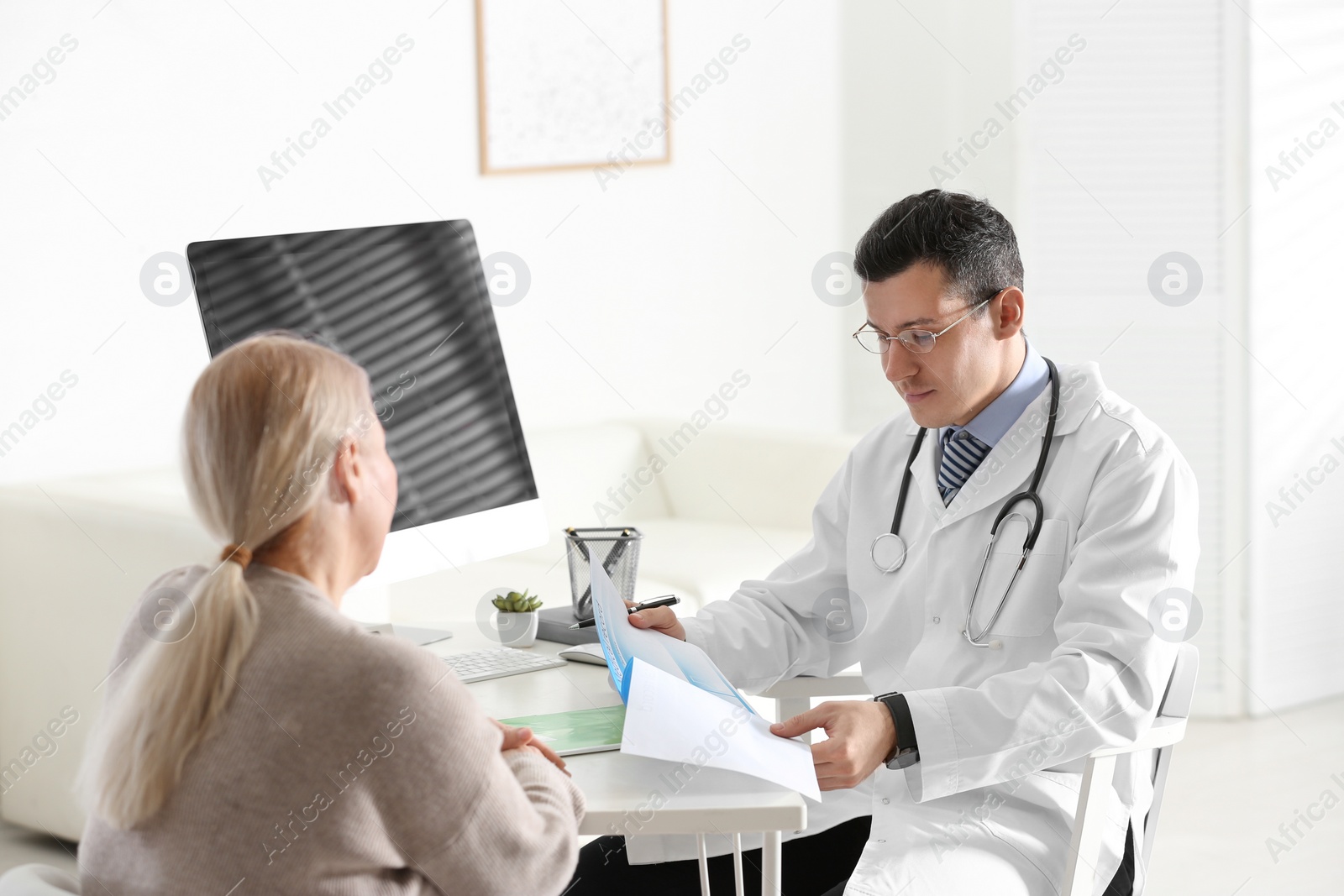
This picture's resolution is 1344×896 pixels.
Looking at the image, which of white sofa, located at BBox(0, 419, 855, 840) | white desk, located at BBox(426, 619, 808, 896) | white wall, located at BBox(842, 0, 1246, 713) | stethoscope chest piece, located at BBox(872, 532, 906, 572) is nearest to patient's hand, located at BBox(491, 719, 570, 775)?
white desk, located at BBox(426, 619, 808, 896)

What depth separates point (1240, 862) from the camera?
2.97 meters

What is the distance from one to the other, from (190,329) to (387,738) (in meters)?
2.59

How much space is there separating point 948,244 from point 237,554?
3.45 feet

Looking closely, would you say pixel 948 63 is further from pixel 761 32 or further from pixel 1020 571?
pixel 1020 571

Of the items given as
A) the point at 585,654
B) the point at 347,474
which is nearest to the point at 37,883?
the point at 347,474

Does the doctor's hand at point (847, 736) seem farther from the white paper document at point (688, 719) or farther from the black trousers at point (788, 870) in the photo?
the black trousers at point (788, 870)

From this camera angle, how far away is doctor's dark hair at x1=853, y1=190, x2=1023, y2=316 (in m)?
1.80

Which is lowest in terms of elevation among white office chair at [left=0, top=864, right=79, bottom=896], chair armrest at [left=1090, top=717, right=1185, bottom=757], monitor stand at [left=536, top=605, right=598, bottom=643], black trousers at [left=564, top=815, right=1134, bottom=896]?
black trousers at [left=564, top=815, right=1134, bottom=896]

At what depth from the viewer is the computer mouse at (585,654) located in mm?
1812

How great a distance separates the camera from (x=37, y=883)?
0.99 m

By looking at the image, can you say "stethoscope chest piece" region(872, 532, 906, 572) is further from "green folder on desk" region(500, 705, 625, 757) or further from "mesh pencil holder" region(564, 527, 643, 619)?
"green folder on desk" region(500, 705, 625, 757)

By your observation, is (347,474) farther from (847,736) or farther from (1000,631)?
(1000,631)

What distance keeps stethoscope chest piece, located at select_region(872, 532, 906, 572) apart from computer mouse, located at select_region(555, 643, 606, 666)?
413 mm

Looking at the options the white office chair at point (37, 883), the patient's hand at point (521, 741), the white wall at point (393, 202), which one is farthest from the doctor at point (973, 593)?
the white wall at point (393, 202)
